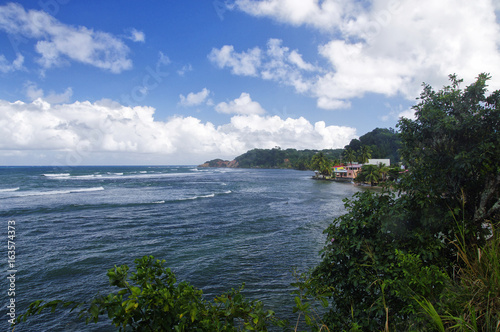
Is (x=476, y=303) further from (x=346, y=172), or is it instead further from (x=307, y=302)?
(x=346, y=172)

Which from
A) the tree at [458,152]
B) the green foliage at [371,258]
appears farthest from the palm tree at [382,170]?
the green foliage at [371,258]

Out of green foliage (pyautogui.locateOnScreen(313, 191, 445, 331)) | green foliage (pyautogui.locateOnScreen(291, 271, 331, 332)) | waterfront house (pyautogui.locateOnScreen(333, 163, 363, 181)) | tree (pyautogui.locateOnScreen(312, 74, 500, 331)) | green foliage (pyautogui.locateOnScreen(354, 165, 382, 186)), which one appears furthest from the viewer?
waterfront house (pyautogui.locateOnScreen(333, 163, 363, 181))

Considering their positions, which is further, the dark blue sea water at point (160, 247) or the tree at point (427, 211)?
the dark blue sea water at point (160, 247)

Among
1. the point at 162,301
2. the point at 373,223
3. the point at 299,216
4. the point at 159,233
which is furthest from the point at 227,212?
the point at 162,301

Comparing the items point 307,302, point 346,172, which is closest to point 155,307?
point 307,302

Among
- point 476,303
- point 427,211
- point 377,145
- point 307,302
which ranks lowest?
point 307,302

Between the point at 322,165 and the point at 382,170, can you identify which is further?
the point at 322,165

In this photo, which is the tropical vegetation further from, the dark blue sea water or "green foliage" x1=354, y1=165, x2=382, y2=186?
"green foliage" x1=354, y1=165, x2=382, y2=186

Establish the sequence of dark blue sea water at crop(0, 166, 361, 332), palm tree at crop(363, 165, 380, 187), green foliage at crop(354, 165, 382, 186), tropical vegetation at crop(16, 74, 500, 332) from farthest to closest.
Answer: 1. green foliage at crop(354, 165, 382, 186)
2. palm tree at crop(363, 165, 380, 187)
3. dark blue sea water at crop(0, 166, 361, 332)
4. tropical vegetation at crop(16, 74, 500, 332)

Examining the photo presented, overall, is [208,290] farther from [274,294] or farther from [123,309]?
[123,309]

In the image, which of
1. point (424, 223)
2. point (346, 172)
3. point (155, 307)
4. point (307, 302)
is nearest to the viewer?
point (155, 307)

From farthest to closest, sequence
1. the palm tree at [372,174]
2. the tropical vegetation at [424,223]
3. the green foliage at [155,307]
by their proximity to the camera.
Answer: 1. the palm tree at [372,174]
2. the tropical vegetation at [424,223]
3. the green foliage at [155,307]

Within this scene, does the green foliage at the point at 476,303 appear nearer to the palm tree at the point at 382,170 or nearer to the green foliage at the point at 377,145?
the palm tree at the point at 382,170


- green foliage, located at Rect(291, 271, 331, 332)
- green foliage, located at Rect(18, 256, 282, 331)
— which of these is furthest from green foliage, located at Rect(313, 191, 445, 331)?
green foliage, located at Rect(18, 256, 282, 331)
